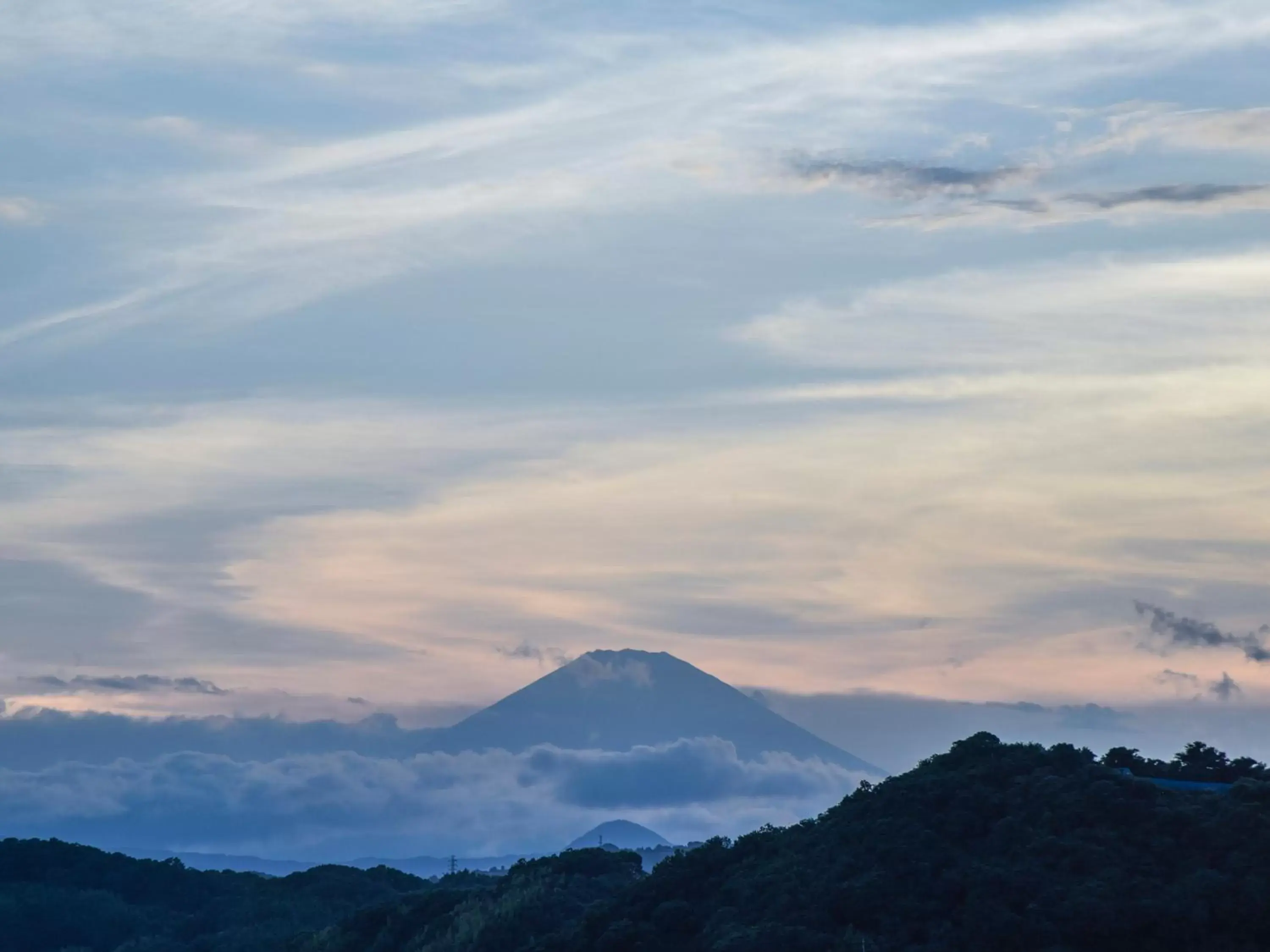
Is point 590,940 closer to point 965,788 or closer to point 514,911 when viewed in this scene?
point 514,911

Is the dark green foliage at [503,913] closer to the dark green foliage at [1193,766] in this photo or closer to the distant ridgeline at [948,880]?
the distant ridgeline at [948,880]

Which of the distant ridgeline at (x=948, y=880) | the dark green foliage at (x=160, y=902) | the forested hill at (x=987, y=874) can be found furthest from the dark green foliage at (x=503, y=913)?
the dark green foliage at (x=160, y=902)

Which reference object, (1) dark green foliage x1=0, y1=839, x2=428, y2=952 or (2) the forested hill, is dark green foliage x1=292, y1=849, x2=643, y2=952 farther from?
(1) dark green foliage x1=0, y1=839, x2=428, y2=952

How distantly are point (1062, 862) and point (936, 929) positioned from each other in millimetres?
4497

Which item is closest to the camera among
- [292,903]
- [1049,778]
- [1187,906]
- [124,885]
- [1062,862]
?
[1187,906]

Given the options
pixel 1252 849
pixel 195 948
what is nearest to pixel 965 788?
pixel 1252 849

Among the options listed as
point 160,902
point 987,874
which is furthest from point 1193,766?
point 160,902

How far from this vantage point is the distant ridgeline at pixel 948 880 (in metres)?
46.3

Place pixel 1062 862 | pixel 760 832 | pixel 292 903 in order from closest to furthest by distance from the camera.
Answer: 1. pixel 1062 862
2. pixel 760 832
3. pixel 292 903

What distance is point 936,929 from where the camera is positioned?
157ft

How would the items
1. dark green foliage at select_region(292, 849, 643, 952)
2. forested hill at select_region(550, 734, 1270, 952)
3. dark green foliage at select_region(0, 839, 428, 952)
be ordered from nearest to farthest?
forested hill at select_region(550, 734, 1270, 952)
dark green foliage at select_region(292, 849, 643, 952)
dark green foliage at select_region(0, 839, 428, 952)

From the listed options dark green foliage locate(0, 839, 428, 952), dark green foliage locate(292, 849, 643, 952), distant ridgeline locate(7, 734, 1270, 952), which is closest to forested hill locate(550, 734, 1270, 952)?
distant ridgeline locate(7, 734, 1270, 952)

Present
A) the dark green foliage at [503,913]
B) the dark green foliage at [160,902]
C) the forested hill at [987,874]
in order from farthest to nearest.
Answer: the dark green foliage at [160,902] → the dark green foliage at [503,913] → the forested hill at [987,874]

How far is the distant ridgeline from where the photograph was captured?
152 feet
